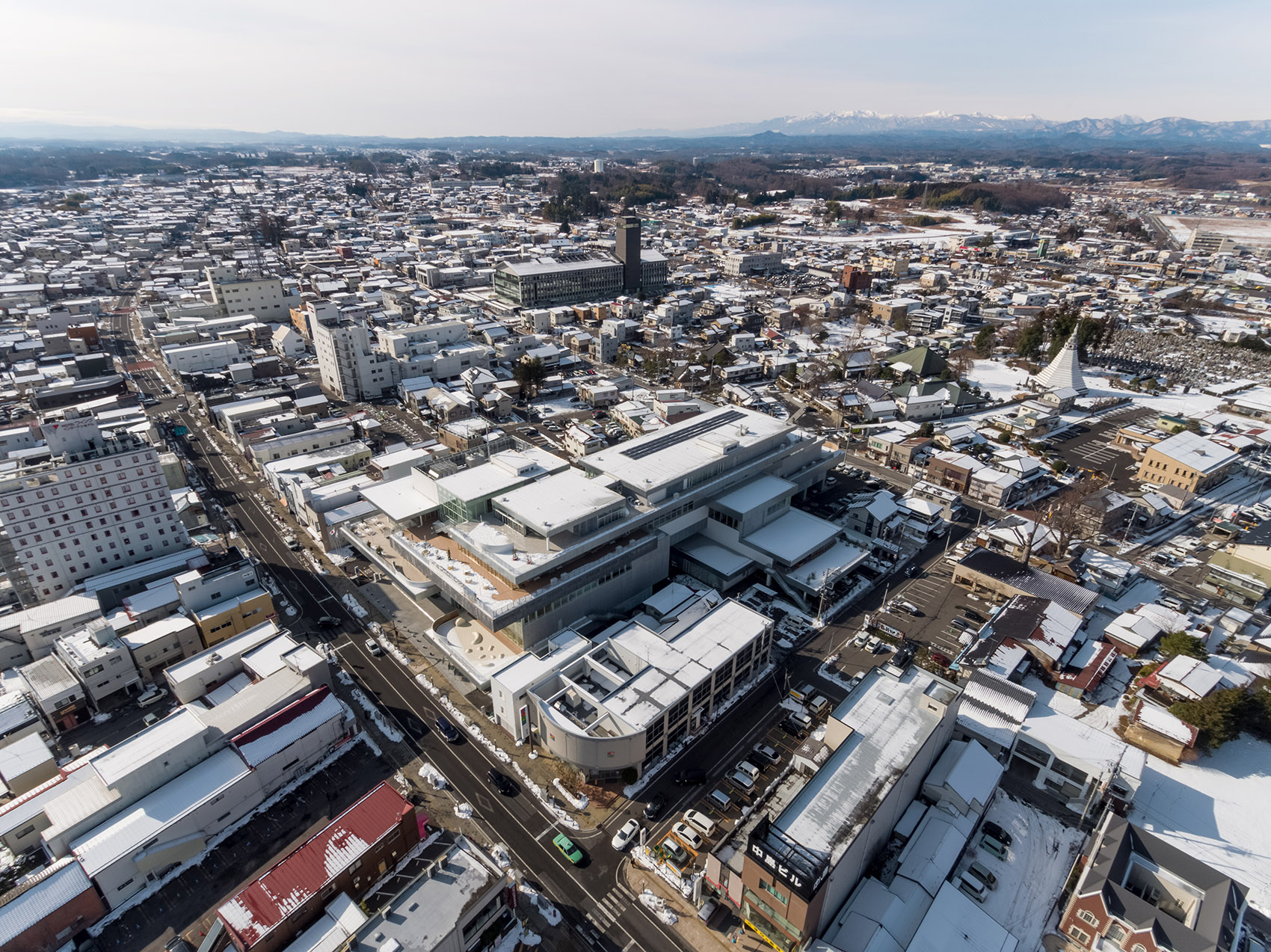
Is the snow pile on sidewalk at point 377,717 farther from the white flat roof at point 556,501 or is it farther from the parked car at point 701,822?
the parked car at point 701,822

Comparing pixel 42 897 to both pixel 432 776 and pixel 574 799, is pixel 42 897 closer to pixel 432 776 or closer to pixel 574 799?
pixel 432 776

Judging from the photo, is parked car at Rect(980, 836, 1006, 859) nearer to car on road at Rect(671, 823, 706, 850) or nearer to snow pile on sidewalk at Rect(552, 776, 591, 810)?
car on road at Rect(671, 823, 706, 850)

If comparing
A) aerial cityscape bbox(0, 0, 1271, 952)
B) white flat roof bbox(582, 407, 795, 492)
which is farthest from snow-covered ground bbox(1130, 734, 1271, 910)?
white flat roof bbox(582, 407, 795, 492)

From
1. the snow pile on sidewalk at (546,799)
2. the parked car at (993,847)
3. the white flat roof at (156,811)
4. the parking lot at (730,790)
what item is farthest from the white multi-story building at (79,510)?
the parked car at (993,847)

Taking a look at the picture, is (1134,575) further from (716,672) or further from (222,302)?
(222,302)

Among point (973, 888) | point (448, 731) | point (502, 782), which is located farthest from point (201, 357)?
point (973, 888)
